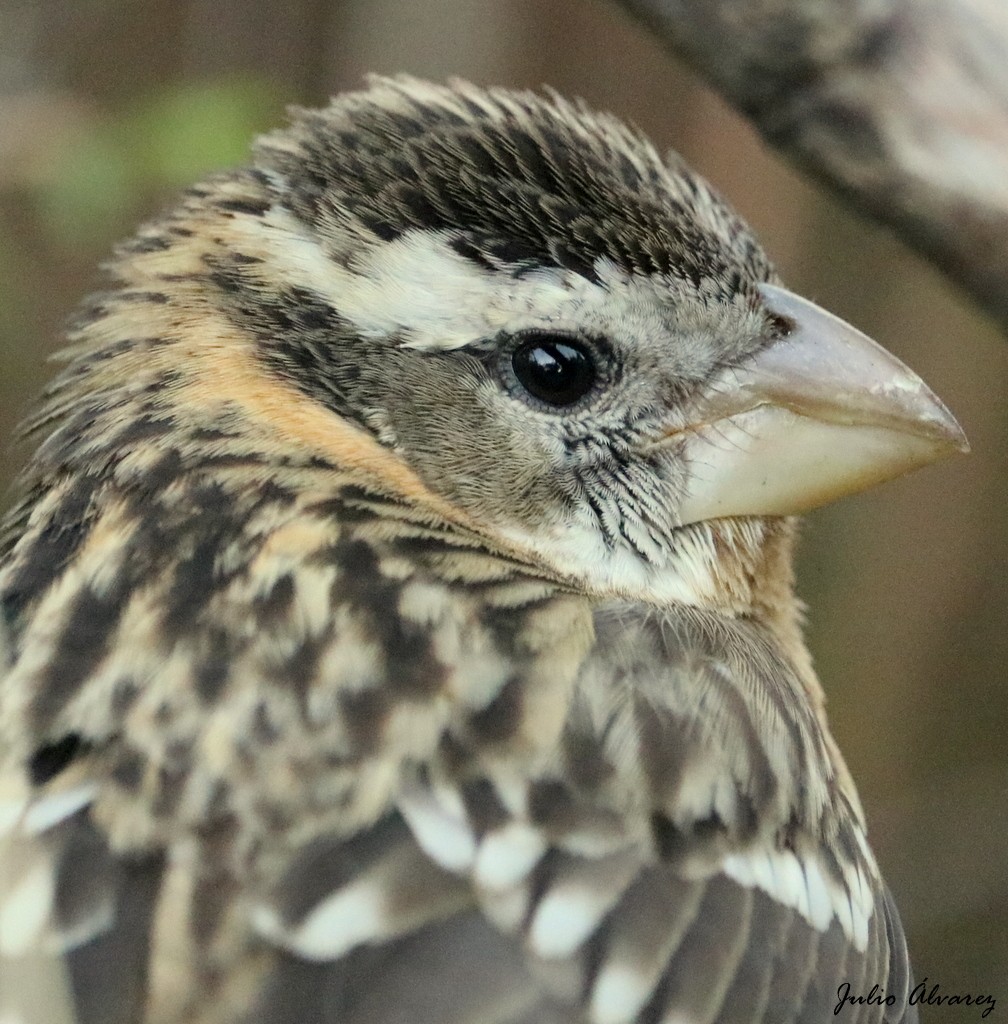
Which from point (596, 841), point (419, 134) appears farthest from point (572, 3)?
point (596, 841)

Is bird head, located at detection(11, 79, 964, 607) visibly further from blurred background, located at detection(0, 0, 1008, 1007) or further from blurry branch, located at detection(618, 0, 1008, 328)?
blurred background, located at detection(0, 0, 1008, 1007)

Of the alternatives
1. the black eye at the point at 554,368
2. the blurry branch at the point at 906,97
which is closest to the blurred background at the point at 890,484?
the blurry branch at the point at 906,97

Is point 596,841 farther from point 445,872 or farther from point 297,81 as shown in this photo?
point 297,81

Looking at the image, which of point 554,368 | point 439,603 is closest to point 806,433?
point 554,368

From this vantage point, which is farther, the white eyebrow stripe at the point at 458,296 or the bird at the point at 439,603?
the white eyebrow stripe at the point at 458,296

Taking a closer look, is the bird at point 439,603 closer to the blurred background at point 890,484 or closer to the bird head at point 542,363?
the bird head at point 542,363

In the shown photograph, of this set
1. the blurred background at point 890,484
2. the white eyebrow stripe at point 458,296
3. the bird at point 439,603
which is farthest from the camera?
the blurred background at point 890,484
